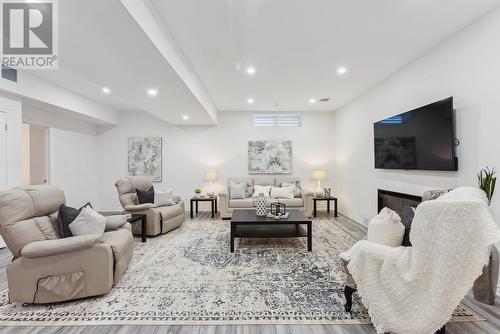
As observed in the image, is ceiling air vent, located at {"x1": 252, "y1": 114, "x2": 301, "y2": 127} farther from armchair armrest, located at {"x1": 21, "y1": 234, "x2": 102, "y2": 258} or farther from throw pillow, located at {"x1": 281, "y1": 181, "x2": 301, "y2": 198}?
armchair armrest, located at {"x1": 21, "y1": 234, "x2": 102, "y2": 258}

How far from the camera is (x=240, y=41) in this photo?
2.72 m

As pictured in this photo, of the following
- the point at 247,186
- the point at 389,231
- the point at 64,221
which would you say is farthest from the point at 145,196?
the point at 389,231

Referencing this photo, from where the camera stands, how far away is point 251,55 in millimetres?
3074

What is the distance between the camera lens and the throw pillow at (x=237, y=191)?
5.37m

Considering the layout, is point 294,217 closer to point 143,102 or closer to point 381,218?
point 381,218

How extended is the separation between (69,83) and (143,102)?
1292mm

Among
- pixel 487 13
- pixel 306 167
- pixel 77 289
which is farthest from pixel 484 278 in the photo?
pixel 306 167

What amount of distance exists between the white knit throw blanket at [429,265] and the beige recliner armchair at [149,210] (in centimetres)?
326

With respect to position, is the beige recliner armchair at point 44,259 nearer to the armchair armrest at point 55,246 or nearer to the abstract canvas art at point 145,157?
the armchair armrest at point 55,246

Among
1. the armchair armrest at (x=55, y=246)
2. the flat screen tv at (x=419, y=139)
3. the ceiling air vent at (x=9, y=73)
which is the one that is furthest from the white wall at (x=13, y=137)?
the flat screen tv at (x=419, y=139)

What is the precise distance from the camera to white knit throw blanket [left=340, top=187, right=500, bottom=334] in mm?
1331

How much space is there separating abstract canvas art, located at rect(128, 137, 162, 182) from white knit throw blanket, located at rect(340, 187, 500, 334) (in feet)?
18.6

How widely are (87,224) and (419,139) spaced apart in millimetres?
4118

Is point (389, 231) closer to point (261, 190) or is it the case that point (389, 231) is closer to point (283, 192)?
point (283, 192)
